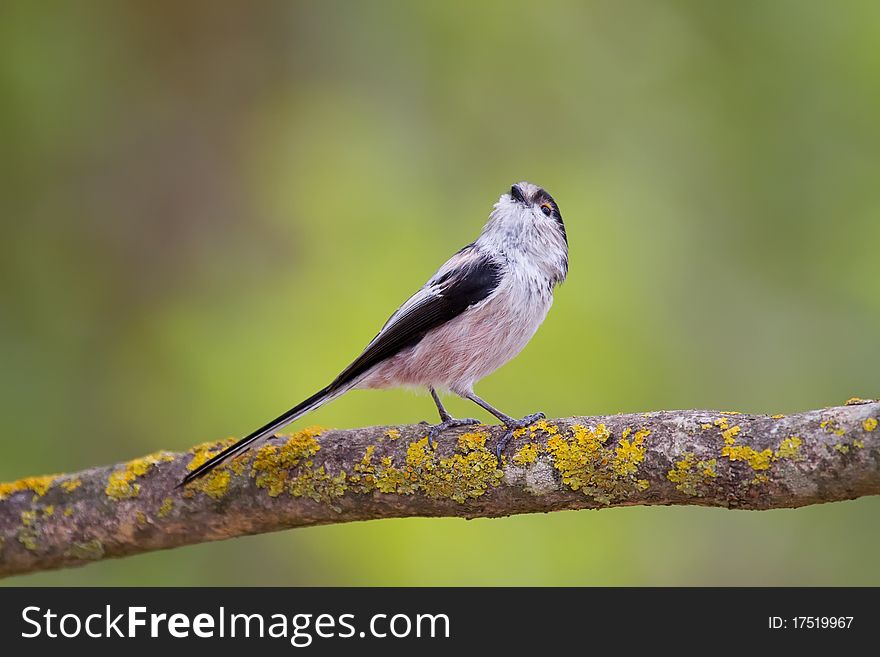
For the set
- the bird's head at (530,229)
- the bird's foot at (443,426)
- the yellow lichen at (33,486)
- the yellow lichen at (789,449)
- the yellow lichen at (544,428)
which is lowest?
the yellow lichen at (789,449)

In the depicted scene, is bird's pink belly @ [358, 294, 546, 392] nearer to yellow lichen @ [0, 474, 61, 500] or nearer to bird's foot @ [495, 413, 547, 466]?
bird's foot @ [495, 413, 547, 466]

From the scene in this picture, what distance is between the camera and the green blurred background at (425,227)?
5.90 m

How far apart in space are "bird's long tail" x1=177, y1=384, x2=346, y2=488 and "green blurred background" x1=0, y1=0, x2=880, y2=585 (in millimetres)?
2031

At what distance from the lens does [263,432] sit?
336 cm

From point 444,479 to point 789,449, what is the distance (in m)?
1.14

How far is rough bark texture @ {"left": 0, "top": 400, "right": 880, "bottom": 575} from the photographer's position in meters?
2.71

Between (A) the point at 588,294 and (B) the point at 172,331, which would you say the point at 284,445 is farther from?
(B) the point at 172,331

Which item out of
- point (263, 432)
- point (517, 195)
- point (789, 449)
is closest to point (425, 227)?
point (517, 195)

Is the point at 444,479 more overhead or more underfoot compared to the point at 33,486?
more underfoot

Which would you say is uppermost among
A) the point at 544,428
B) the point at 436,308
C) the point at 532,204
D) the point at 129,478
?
the point at 532,204

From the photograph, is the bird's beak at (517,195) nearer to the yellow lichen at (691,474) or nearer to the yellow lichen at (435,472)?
the yellow lichen at (435,472)

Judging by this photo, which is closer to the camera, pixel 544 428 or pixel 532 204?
pixel 544 428

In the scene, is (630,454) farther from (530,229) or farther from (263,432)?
(530,229)

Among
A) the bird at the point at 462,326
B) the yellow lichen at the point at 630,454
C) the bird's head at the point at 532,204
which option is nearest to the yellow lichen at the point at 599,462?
the yellow lichen at the point at 630,454
